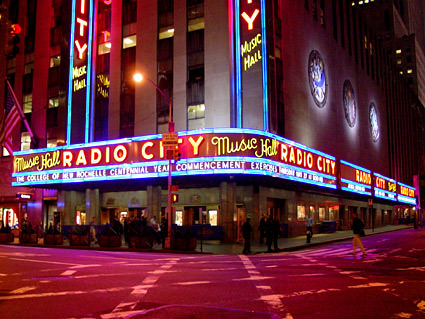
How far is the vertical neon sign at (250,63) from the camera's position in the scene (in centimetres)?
3005

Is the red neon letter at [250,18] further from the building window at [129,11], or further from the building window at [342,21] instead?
the building window at [342,21]

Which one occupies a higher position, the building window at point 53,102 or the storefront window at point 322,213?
the building window at point 53,102

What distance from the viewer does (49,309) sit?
881cm

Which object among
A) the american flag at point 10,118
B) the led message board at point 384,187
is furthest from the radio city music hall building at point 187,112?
the led message board at point 384,187

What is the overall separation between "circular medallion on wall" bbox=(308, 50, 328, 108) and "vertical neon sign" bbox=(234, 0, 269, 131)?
13.1 m

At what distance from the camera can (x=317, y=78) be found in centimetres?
4381

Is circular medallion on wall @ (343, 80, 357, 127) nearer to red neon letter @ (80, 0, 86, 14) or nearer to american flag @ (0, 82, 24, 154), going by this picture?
red neon letter @ (80, 0, 86, 14)

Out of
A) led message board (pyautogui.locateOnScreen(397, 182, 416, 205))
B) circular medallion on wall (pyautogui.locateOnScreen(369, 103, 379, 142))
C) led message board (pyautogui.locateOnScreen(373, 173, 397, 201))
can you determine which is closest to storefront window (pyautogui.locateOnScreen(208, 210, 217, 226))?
led message board (pyautogui.locateOnScreen(373, 173, 397, 201))

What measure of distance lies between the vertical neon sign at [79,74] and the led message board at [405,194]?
50.8m

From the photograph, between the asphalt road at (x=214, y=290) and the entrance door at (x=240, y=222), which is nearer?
the asphalt road at (x=214, y=290)

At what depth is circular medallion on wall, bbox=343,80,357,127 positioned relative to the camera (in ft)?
171

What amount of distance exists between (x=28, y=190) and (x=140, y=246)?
22.3m

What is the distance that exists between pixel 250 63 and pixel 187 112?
612 cm

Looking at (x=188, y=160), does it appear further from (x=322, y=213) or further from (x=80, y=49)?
A: (x=322, y=213)
